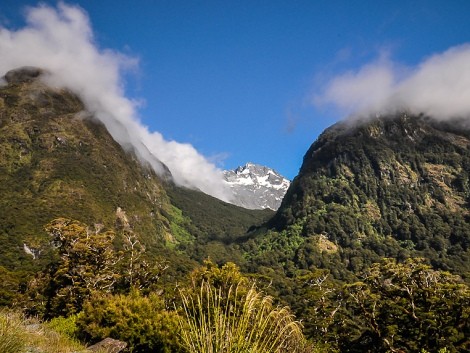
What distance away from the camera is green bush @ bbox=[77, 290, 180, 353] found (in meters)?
15.5

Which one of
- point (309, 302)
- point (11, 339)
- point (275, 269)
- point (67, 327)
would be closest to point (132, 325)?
point (67, 327)

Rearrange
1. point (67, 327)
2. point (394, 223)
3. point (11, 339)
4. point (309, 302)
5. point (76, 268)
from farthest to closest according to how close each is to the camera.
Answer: point (394, 223)
point (309, 302)
point (76, 268)
point (67, 327)
point (11, 339)

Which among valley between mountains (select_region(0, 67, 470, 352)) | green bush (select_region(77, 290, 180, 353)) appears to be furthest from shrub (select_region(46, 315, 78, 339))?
green bush (select_region(77, 290, 180, 353))

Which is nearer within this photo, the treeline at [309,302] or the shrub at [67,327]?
the shrub at [67,327]

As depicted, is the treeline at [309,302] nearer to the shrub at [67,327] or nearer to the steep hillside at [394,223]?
the shrub at [67,327]

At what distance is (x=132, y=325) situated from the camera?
52.9ft

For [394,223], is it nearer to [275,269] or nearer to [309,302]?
[275,269]

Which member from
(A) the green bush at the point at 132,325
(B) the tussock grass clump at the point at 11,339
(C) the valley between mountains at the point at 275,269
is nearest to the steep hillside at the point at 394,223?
(C) the valley between mountains at the point at 275,269

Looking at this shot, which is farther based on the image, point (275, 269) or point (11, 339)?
point (275, 269)

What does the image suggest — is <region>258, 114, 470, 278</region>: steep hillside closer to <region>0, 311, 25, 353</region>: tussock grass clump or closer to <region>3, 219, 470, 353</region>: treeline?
<region>3, 219, 470, 353</region>: treeline

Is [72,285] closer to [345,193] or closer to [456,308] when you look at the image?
[456,308]

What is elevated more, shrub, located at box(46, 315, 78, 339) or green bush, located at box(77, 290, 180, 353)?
green bush, located at box(77, 290, 180, 353)

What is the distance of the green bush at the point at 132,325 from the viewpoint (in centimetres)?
1555

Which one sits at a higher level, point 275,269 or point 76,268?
point 275,269
